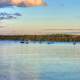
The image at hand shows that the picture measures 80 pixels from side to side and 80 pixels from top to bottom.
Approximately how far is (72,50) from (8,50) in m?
2.98

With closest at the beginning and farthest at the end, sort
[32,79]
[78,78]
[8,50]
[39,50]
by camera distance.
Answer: [32,79]
[78,78]
[8,50]
[39,50]

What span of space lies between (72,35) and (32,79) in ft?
4.68

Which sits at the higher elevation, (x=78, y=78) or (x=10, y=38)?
(x=10, y=38)

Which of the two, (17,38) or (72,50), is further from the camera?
(72,50)

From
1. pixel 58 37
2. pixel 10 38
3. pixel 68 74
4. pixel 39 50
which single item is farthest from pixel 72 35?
pixel 39 50

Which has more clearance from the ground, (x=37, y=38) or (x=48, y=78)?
(x=37, y=38)

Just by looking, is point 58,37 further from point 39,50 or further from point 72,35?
point 39,50

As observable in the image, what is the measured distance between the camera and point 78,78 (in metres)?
7.24

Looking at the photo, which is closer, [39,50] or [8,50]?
[8,50]

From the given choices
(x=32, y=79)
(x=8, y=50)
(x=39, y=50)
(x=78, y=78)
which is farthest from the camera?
(x=39, y=50)

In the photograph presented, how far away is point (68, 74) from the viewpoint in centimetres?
765

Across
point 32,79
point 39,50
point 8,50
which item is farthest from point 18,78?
point 39,50

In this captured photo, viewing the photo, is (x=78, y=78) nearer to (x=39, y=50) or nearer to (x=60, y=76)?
(x=60, y=76)

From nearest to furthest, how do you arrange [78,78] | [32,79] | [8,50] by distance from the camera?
[32,79], [78,78], [8,50]
